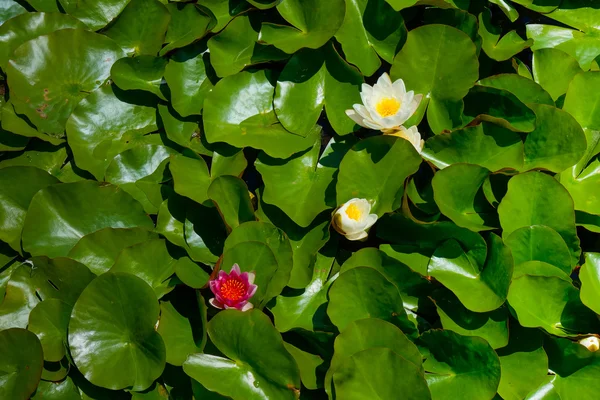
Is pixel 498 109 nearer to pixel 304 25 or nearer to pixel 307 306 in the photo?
pixel 304 25

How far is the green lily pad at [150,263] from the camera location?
5.85ft

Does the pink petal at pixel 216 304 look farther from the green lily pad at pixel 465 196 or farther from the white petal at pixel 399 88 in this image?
the white petal at pixel 399 88

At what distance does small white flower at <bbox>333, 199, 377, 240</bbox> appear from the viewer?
66.9 inches

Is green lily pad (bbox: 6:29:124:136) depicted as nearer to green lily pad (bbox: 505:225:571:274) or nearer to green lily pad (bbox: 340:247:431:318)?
green lily pad (bbox: 340:247:431:318)

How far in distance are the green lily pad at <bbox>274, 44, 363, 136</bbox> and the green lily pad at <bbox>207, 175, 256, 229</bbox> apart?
30 centimetres

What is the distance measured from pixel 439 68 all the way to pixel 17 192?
4.95 ft

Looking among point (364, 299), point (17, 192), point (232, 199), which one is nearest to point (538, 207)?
point (364, 299)

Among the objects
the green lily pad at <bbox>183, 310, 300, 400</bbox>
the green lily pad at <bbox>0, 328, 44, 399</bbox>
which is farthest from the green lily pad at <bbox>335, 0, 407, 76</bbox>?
the green lily pad at <bbox>0, 328, 44, 399</bbox>

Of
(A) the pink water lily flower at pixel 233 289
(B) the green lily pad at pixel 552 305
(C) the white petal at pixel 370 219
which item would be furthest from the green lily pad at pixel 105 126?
(B) the green lily pad at pixel 552 305

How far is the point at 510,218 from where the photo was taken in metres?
1.73

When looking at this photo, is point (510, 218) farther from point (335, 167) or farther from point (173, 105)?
point (173, 105)

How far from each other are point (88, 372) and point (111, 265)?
13.8 inches

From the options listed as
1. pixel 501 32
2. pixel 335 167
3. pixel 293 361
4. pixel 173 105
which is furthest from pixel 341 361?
pixel 501 32

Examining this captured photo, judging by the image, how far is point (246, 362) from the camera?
1.63 m
